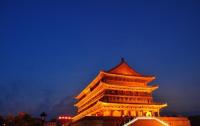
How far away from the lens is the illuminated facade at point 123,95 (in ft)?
141

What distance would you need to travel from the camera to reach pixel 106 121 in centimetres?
3456

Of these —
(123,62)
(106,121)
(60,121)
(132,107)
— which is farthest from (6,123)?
(60,121)

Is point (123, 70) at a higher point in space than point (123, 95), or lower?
higher

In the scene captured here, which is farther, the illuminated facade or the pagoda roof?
the pagoda roof

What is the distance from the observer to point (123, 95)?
44438mm

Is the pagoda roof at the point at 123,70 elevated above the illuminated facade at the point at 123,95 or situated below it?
above

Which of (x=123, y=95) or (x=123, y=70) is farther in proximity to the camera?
(x=123, y=70)

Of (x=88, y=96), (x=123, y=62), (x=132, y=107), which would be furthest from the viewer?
(x=88, y=96)

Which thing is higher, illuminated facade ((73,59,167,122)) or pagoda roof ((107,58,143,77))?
pagoda roof ((107,58,143,77))

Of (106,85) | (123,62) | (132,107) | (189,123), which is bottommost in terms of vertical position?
(189,123)

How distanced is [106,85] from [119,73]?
12.9 ft

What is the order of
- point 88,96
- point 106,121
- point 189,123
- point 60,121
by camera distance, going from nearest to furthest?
point 106,121 → point 189,123 → point 88,96 → point 60,121

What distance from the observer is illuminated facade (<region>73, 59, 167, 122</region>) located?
141 feet

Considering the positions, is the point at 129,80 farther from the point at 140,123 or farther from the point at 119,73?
the point at 140,123
